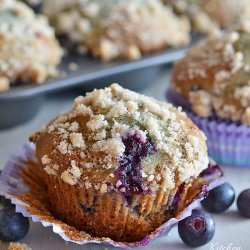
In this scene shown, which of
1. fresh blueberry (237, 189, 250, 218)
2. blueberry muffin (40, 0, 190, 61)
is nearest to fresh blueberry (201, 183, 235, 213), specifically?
fresh blueberry (237, 189, 250, 218)

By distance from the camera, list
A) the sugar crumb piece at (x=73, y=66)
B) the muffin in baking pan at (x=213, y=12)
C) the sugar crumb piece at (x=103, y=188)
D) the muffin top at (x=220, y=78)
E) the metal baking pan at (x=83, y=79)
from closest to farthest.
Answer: the sugar crumb piece at (x=103, y=188), the muffin top at (x=220, y=78), the metal baking pan at (x=83, y=79), the sugar crumb piece at (x=73, y=66), the muffin in baking pan at (x=213, y=12)

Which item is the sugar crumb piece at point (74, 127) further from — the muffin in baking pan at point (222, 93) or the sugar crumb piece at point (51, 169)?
the muffin in baking pan at point (222, 93)

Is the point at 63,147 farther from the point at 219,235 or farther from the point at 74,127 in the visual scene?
the point at 219,235

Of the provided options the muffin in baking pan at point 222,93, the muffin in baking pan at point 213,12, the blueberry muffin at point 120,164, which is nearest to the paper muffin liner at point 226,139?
the muffin in baking pan at point 222,93

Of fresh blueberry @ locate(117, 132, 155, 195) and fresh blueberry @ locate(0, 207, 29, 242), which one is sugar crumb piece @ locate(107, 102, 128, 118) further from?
fresh blueberry @ locate(0, 207, 29, 242)

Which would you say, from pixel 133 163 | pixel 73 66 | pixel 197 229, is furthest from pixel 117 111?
pixel 73 66

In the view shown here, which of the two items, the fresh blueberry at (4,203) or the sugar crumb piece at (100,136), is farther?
the fresh blueberry at (4,203)
